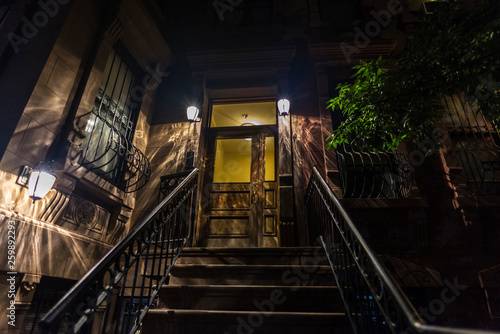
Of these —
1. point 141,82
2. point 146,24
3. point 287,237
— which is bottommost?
point 287,237

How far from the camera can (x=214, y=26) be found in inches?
299

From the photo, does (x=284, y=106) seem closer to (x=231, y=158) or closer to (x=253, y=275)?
(x=231, y=158)

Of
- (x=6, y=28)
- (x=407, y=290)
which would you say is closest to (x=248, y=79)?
A: (x=6, y=28)

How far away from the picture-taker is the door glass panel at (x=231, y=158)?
680 cm

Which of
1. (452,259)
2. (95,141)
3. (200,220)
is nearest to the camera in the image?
(452,259)

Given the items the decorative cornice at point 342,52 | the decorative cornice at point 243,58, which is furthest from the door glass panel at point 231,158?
the decorative cornice at point 342,52

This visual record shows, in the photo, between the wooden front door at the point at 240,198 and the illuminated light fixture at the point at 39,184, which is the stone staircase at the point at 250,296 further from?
the illuminated light fixture at the point at 39,184

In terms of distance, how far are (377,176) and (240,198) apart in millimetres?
2890

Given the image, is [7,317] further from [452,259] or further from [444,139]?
[444,139]

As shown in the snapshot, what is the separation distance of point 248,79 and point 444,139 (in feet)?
14.5

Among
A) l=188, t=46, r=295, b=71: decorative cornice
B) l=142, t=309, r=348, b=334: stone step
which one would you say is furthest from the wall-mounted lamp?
l=188, t=46, r=295, b=71: decorative cornice

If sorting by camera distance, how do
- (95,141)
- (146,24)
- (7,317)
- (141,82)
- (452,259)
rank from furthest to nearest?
1. (141,82)
2. (146,24)
3. (95,141)
4. (452,259)
5. (7,317)

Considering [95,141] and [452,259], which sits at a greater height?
[95,141]

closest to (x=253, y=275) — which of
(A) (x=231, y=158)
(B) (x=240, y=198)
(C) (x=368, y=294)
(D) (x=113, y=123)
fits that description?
(C) (x=368, y=294)
